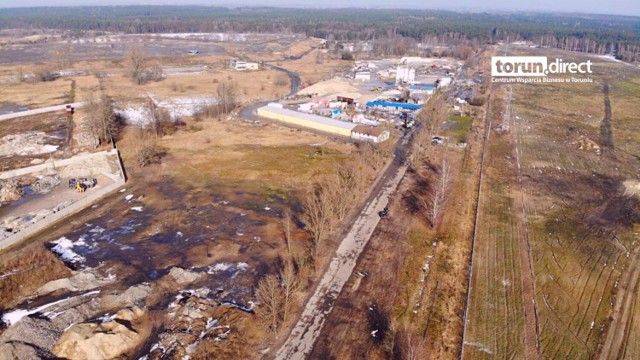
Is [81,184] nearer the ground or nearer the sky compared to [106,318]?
nearer the sky

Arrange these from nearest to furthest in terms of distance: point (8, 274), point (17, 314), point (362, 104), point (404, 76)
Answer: point (17, 314) → point (8, 274) → point (362, 104) → point (404, 76)

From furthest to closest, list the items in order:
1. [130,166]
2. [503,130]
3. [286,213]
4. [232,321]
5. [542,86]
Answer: [542,86] → [503,130] → [130,166] → [286,213] → [232,321]

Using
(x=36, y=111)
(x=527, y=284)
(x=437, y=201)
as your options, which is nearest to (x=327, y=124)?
(x=437, y=201)

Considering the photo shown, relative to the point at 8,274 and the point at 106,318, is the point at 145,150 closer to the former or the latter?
the point at 8,274

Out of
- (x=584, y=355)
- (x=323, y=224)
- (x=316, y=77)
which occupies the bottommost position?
(x=584, y=355)

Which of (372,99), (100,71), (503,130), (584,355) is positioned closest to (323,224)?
(584,355)

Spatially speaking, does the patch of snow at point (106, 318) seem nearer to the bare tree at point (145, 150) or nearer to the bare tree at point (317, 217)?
the bare tree at point (317, 217)

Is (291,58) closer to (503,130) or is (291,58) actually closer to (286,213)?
(503,130)
